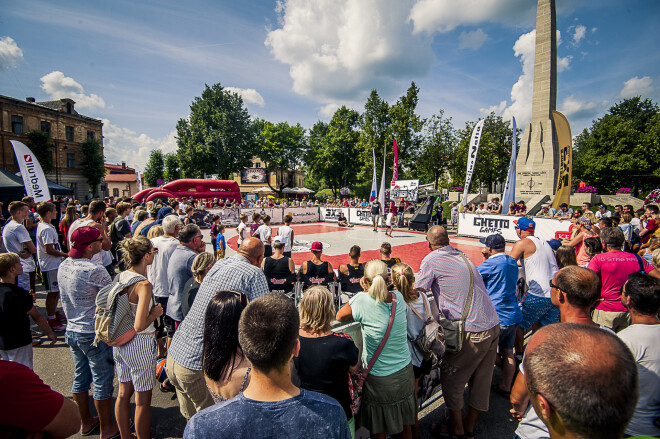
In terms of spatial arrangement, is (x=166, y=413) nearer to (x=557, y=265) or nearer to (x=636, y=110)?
(x=557, y=265)

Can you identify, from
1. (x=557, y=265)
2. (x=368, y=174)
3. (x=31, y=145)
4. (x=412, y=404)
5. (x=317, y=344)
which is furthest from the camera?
(x=368, y=174)

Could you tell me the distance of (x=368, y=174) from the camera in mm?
41906

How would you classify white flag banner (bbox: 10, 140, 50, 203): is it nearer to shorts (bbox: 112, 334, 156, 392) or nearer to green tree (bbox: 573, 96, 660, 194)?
shorts (bbox: 112, 334, 156, 392)

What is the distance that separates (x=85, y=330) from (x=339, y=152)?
150 feet

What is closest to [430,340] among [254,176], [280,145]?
[280,145]

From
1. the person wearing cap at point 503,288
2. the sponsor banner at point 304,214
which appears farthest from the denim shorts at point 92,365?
the sponsor banner at point 304,214

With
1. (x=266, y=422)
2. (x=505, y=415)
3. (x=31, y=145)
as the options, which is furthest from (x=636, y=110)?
(x=31, y=145)

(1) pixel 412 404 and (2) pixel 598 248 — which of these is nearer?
(1) pixel 412 404

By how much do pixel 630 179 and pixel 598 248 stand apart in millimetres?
48244

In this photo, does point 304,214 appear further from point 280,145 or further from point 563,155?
point 280,145

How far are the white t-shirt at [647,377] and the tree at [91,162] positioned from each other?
185 ft

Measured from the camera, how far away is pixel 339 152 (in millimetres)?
46938

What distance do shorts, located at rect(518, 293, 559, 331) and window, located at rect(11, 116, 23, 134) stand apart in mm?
53793

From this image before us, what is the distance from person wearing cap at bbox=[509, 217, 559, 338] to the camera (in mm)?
4051
